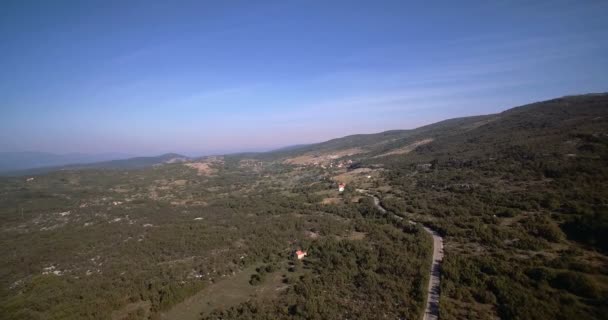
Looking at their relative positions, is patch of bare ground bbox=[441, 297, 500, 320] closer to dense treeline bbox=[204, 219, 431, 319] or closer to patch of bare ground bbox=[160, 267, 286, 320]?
dense treeline bbox=[204, 219, 431, 319]

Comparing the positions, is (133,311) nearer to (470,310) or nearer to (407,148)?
(470,310)

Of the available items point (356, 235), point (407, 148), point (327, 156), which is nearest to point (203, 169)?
point (327, 156)

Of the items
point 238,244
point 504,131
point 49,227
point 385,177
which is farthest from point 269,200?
point 504,131

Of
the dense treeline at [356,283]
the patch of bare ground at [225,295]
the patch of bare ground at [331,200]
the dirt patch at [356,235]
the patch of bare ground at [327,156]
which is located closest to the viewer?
the dense treeline at [356,283]

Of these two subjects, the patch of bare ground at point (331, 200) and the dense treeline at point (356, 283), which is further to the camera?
the patch of bare ground at point (331, 200)

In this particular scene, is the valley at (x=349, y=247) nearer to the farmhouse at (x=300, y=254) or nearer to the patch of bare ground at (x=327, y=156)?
the farmhouse at (x=300, y=254)

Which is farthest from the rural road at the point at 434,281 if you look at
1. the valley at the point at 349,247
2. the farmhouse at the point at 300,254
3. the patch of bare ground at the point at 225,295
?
the farmhouse at the point at 300,254

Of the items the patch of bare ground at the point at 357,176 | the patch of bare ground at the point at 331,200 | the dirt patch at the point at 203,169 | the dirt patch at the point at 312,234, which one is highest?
the dirt patch at the point at 203,169

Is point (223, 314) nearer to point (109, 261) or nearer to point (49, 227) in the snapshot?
point (109, 261)
